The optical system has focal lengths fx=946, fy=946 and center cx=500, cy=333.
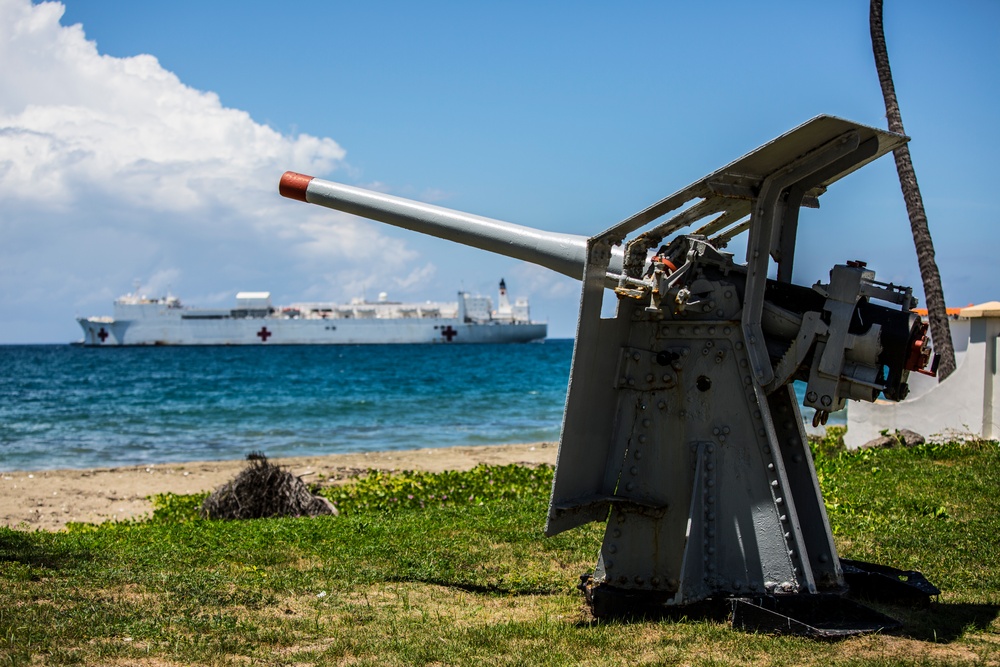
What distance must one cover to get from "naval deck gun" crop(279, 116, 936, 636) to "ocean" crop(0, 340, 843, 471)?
53.0 ft

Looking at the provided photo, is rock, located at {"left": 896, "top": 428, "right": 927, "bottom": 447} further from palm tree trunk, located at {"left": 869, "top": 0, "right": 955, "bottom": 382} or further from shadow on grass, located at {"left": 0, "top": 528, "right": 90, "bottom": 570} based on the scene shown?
shadow on grass, located at {"left": 0, "top": 528, "right": 90, "bottom": 570}

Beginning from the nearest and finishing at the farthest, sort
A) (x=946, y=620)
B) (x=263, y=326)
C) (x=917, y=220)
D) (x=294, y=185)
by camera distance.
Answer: (x=946, y=620) → (x=294, y=185) → (x=917, y=220) → (x=263, y=326)

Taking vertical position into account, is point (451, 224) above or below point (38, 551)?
above

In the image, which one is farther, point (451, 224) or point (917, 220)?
point (917, 220)

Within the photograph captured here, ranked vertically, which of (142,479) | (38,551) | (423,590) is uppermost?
(423,590)

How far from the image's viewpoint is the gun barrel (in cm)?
556

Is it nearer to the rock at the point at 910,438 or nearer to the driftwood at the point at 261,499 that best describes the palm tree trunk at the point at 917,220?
the rock at the point at 910,438

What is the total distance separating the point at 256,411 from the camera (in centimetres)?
3161

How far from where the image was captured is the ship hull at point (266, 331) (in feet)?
303

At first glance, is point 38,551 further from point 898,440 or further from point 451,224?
point 898,440

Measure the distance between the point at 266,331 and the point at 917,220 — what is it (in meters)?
84.3

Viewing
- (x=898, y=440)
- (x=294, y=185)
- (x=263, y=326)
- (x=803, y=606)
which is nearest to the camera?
(x=803, y=606)

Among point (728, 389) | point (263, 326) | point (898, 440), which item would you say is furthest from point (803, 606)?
point (263, 326)

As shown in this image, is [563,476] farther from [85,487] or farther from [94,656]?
[85,487]
